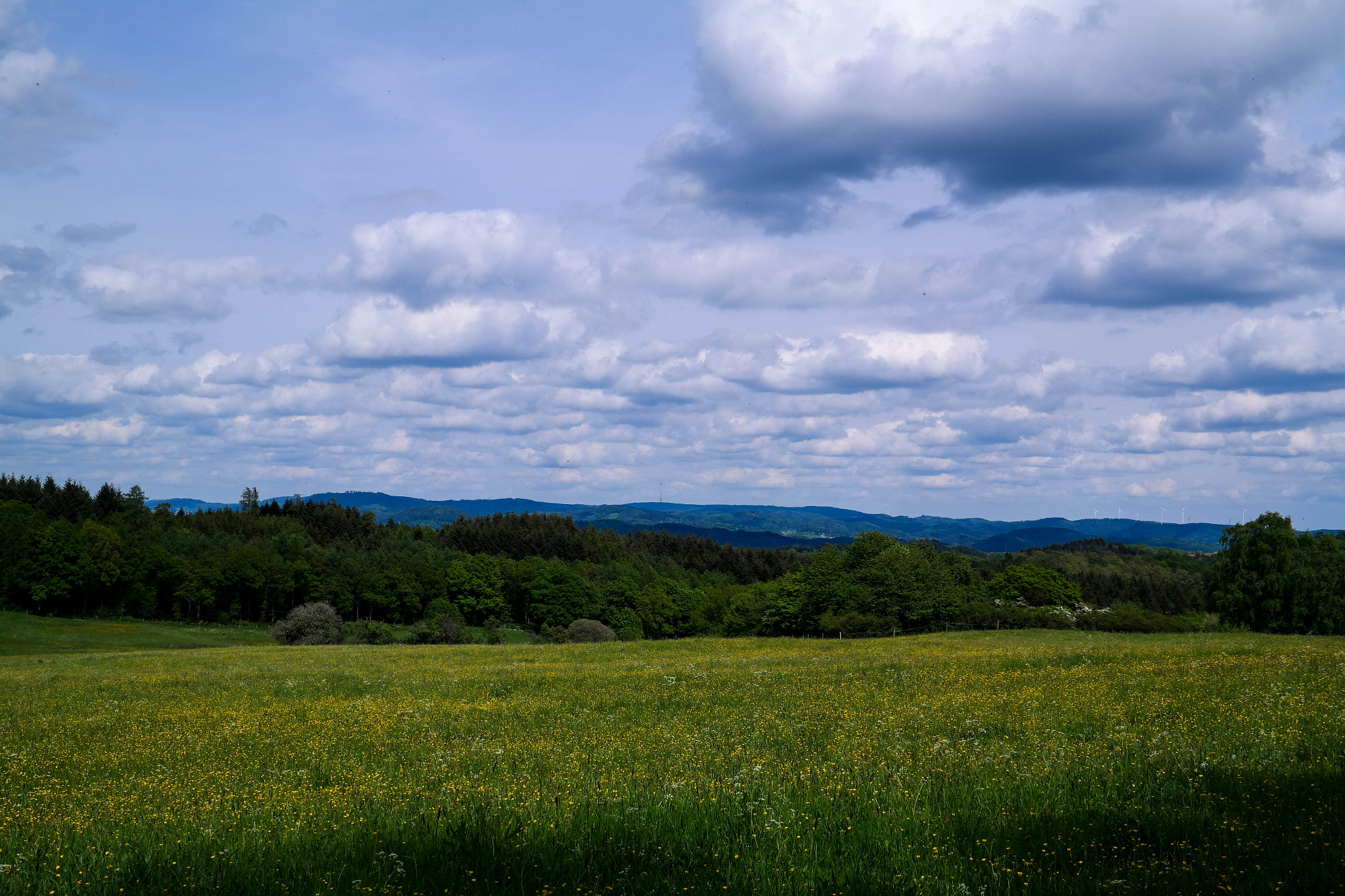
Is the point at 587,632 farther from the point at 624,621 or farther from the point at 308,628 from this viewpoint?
the point at 624,621

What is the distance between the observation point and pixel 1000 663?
79.8 feet

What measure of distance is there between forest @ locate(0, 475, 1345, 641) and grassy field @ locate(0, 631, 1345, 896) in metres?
57.4

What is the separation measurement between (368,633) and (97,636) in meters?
31.8

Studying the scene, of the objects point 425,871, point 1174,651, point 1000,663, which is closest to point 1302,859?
point 425,871

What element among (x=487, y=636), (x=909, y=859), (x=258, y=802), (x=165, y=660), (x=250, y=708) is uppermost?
(x=909, y=859)

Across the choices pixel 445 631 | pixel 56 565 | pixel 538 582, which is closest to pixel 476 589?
pixel 538 582

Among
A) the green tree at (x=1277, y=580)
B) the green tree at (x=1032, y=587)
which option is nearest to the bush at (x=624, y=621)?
the green tree at (x=1032, y=587)

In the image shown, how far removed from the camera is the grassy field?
7.07m

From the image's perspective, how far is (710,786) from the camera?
32.7ft

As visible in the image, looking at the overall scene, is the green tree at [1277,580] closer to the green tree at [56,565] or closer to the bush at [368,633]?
the bush at [368,633]

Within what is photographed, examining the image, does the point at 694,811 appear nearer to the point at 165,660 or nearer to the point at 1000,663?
the point at 1000,663

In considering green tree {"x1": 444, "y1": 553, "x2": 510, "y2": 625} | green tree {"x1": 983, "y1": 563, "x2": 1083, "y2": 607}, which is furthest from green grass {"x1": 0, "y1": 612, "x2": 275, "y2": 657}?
green tree {"x1": 983, "y1": 563, "x2": 1083, "y2": 607}

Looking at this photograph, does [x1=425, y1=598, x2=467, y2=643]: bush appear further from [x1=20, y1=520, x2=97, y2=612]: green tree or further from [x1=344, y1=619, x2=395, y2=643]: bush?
[x1=20, y1=520, x2=97, y2=612]: green tree

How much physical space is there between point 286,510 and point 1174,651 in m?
203
